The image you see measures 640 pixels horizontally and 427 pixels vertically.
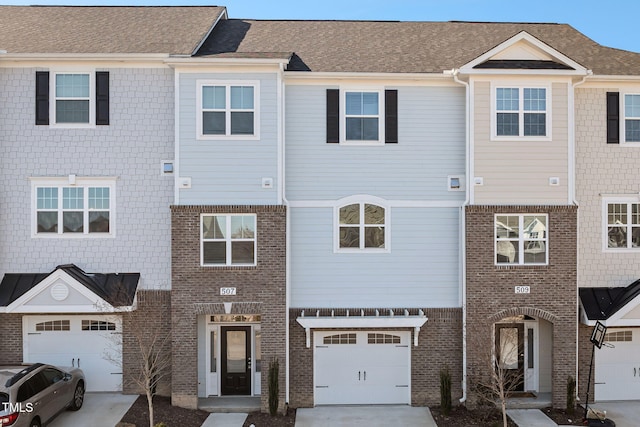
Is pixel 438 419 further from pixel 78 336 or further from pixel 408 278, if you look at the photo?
pixel 78 336

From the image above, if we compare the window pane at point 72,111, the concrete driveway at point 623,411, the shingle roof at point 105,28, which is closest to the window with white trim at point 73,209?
the window pane at point 72,111

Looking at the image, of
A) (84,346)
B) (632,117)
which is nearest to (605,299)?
(632,117)

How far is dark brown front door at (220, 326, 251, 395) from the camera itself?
51.4 ft

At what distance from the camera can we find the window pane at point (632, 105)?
15.7 m

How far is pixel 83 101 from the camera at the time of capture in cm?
1509

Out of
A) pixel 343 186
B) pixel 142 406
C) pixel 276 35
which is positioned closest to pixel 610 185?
pixel 343 186

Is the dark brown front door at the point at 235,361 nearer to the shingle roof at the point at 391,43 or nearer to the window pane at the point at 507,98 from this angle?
the shingle roof at the point at 391,43

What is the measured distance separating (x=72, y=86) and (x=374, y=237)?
996 cm

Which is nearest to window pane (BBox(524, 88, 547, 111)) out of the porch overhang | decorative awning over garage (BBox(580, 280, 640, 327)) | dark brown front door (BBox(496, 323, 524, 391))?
decorative awning over garage (BBox(580, 280, 640, 327))

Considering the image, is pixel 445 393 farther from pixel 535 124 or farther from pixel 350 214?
pixel 535 124

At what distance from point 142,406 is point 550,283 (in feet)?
39.8

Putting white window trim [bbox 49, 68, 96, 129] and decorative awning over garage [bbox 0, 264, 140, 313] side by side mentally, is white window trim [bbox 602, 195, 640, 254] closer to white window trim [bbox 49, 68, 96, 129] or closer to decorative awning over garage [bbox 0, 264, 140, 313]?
decorative awning over garage [bbox 0, 264, 140, 313]

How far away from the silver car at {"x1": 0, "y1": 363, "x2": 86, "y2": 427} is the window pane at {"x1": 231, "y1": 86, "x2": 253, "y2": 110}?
8.61 meters

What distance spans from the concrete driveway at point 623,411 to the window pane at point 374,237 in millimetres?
7986
